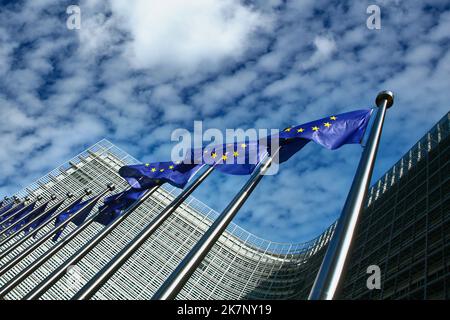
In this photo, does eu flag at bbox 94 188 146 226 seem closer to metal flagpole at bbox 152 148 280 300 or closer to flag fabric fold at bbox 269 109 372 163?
metal flagpole at bbox 152 148 280 300

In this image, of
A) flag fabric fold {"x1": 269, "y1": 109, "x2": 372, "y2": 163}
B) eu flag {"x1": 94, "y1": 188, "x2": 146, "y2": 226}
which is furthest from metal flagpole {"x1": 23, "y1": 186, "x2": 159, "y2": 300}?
flag fabric fold {"x1": 269, "y1": 109, "x2": 372, "y2": 163}

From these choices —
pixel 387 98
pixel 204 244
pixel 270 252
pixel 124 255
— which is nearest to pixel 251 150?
pixel 387 98

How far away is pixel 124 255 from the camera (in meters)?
9.39

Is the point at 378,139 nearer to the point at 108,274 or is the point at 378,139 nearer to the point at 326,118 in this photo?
the point at 326,118

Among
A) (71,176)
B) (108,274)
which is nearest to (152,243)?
(71,176)

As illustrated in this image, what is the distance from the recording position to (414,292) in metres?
16.1

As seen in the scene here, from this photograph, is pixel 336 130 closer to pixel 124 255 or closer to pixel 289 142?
pixel 289 142

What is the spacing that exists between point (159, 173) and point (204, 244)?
242 inches

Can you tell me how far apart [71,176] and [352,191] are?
168ft

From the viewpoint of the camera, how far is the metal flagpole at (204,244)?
646cm

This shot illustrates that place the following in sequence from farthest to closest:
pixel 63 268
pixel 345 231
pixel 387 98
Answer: pixel 63 268
pixel 387 98
pixel 345 231

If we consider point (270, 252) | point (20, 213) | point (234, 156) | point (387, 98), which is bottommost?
point (234, 156)

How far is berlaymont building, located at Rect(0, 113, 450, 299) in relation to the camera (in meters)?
18.4

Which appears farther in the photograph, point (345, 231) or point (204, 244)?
point (204, 244)
